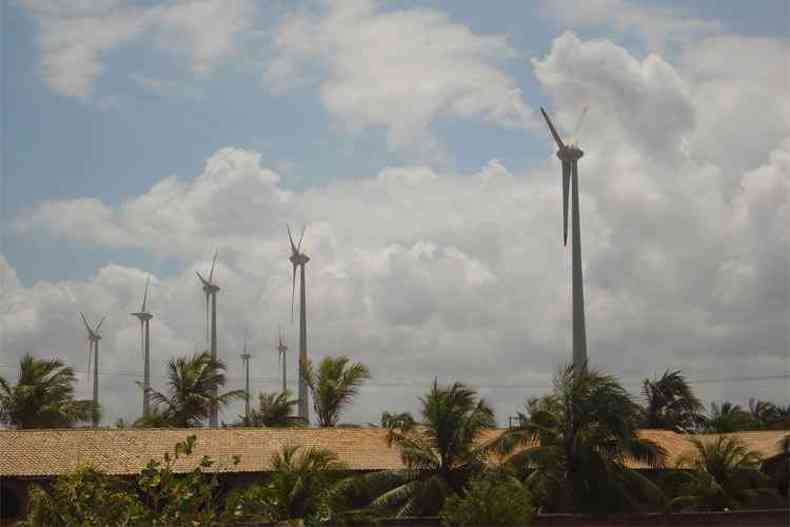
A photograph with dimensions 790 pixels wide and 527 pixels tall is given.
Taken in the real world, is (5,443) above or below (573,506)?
above

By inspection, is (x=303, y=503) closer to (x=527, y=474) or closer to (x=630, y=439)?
(x=527, y=474)

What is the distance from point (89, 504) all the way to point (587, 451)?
60.6 feet

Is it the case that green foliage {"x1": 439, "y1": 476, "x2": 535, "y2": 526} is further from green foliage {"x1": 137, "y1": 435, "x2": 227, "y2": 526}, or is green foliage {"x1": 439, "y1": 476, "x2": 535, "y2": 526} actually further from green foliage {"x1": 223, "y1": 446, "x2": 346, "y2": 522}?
green foliage {"x1": 137, "y1": 435, "x2": 227, "y2": 526}

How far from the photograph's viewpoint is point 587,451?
98.8ft

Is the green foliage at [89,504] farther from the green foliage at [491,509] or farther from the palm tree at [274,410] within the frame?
the palm tree at [274,410]

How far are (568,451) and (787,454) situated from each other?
35.0 feet

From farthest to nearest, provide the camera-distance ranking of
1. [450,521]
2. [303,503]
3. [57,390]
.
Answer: [57,390] < [303,503] < [450,521]

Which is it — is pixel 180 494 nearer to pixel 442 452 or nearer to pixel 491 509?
pixel 491 509

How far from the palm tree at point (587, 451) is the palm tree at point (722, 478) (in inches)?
133

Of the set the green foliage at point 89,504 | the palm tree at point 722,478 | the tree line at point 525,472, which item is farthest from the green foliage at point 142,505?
→ the palm tree at point 722,478

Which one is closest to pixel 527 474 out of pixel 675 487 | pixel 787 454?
pixel 675 487

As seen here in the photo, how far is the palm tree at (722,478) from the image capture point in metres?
33.6

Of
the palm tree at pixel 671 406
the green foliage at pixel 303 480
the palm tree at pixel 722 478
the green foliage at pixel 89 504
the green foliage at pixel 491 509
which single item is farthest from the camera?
the palm tree at pixel 671 406

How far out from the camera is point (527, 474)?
31.8m
